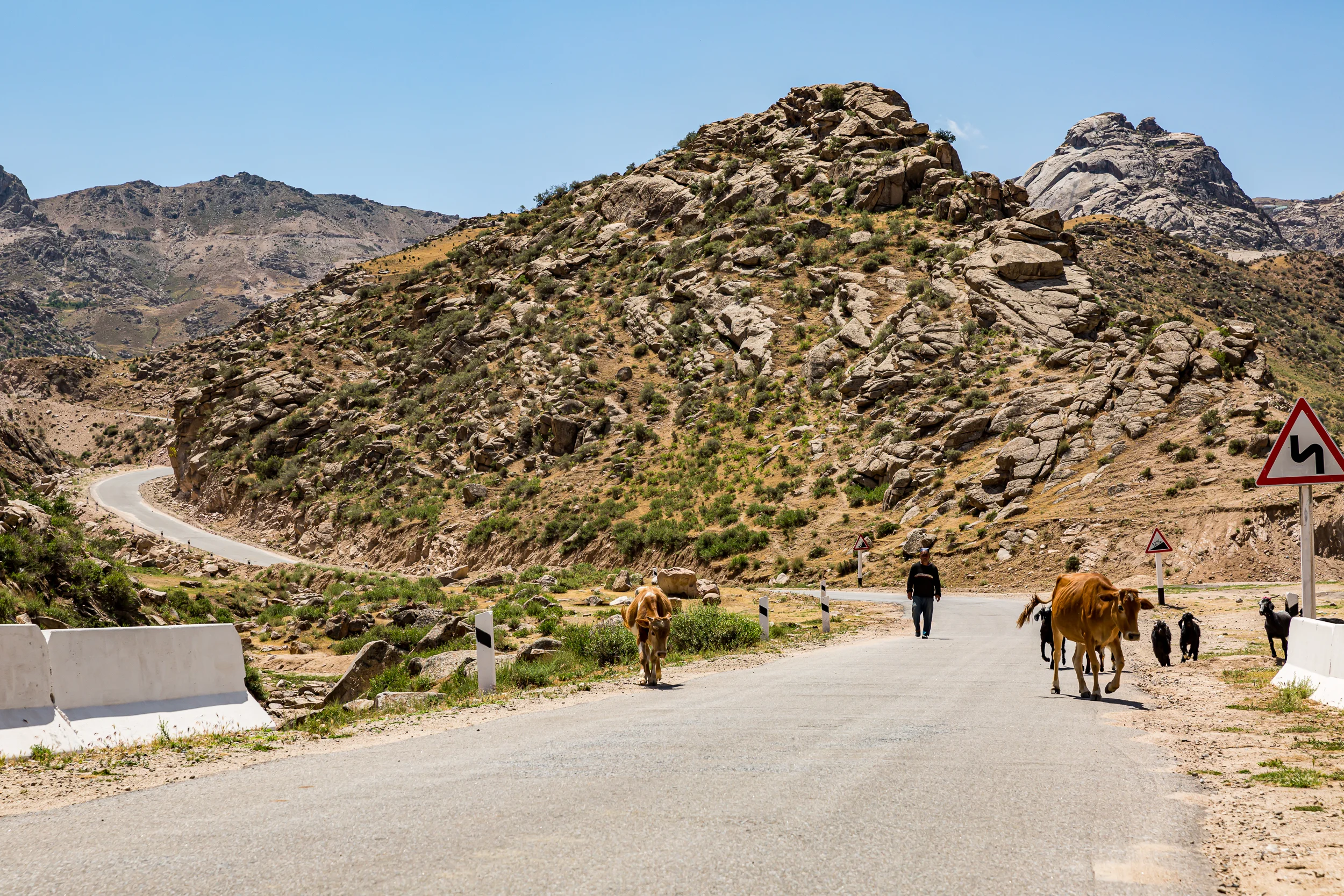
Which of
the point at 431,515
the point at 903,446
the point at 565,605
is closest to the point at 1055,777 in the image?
the point at 565,605

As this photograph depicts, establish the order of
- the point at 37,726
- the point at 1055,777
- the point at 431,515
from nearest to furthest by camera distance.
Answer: the point at 1055,777
the point at 37,726
the point at 431,515

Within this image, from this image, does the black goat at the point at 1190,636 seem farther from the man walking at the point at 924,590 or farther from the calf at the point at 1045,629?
the man walking at the point at 924,590

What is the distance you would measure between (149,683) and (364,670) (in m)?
8.46

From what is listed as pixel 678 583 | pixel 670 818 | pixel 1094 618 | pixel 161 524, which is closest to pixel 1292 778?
pixel 1094 618

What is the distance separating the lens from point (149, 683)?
10.5 meters

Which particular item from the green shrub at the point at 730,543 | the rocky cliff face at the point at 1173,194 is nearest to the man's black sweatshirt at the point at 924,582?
the green shrub at the point at 730,543

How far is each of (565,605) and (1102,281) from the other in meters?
65.9

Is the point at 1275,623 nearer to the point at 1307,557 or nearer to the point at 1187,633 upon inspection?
the point at 1187,633

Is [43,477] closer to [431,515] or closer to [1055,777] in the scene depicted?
[431,515]

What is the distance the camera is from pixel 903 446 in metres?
43.2

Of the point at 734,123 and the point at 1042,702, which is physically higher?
the point at 734,123

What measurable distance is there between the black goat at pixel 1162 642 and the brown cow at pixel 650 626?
8564mm

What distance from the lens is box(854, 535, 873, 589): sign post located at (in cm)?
3422

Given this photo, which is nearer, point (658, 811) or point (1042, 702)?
point (658, 811)
